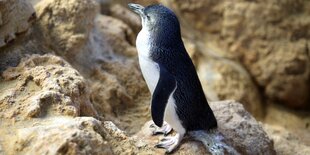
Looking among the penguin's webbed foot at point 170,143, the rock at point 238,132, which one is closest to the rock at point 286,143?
the rock at point 238,132

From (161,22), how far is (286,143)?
4.33 feet

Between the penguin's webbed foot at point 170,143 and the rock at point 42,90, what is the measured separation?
1.29ft

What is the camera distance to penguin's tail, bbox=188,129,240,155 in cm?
240

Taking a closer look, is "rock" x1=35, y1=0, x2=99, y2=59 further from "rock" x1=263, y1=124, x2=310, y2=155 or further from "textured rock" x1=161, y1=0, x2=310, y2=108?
"rock" x1=263, y1=124, x2=310, y2=155

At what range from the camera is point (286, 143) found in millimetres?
3135

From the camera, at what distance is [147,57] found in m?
2.29

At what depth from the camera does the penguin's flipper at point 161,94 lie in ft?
6.99

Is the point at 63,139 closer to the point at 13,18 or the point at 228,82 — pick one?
the point at 13,18

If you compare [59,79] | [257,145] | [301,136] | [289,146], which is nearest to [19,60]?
[59,79]

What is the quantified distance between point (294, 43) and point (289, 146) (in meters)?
1.25

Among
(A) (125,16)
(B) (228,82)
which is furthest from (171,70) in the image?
(B) (228,82)

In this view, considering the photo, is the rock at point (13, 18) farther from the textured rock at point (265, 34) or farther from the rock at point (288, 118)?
the rock at point (288, 118)

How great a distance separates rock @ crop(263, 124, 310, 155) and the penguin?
0.86 meters

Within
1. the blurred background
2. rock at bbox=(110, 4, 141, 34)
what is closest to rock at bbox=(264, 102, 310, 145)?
the blurred background
